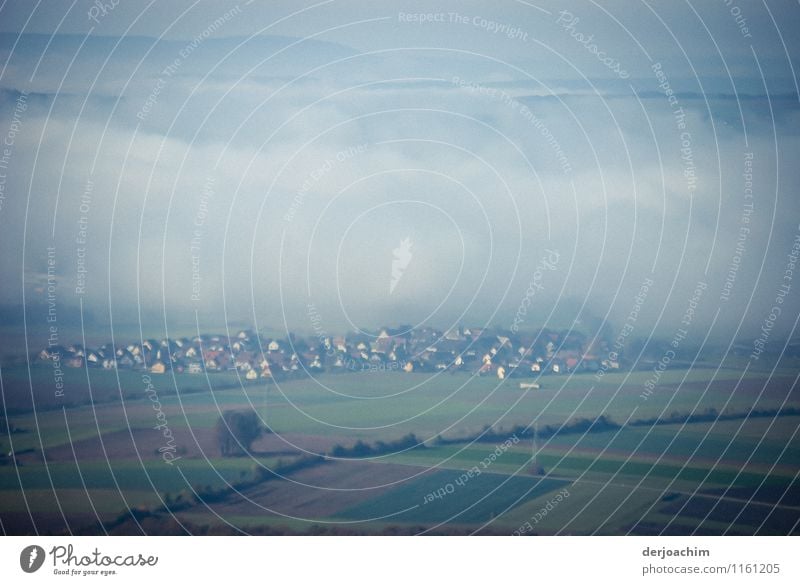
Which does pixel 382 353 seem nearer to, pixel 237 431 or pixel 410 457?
pixel 410 457

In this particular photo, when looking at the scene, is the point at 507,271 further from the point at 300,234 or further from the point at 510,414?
the point at 300,234

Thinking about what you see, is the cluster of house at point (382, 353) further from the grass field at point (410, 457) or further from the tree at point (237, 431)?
the tree at point (237, 431)

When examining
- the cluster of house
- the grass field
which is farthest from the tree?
the cluster of house

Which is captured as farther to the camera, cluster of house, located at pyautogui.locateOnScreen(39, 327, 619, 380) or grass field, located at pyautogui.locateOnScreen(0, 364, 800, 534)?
cluster of house, located at pyautogui.locateOnScreen(39, 327, 619, 380)

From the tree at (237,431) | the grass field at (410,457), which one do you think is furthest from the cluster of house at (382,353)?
the tree at (237,431)

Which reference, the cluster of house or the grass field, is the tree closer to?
the grass field

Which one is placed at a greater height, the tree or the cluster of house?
the cluster of house

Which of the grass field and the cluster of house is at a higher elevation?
the cluster of house
